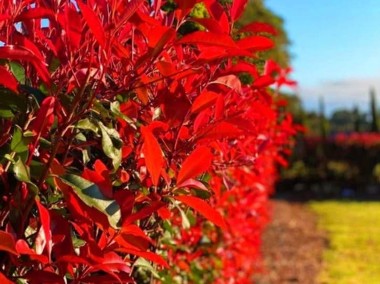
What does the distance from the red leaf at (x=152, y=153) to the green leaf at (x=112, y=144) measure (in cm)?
11

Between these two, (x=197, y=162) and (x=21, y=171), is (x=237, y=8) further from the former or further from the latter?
(x=21, y=171)

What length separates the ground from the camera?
8640 mm

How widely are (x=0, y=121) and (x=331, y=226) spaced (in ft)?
40.0

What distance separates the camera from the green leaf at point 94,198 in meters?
1.29

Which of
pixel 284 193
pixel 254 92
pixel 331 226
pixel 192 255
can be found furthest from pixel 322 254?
pixel 284 193

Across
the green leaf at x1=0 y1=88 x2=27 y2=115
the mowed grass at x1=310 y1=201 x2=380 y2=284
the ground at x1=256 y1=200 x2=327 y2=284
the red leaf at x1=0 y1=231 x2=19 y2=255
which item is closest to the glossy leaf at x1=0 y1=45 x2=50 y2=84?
the green leaf at x1=0 y1=88 x2=27 y2=115

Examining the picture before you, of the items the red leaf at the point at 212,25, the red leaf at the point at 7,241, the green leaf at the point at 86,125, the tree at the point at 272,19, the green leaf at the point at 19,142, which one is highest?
the tree at the point at 272,19

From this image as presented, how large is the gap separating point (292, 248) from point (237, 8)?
9580mm

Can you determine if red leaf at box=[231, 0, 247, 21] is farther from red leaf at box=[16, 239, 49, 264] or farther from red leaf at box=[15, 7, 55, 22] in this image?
red leaf at box=[16, 239, 49, 264]

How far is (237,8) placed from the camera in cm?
164

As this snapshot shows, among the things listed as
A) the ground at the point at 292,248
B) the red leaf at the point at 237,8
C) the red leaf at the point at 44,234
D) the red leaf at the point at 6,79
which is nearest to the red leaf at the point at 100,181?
the red leaf at the point at 44,234

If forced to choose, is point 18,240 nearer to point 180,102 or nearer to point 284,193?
point 180,102

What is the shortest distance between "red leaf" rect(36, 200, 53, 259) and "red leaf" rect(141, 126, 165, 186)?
23cm

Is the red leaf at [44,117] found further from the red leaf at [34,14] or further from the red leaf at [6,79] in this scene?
the red leaf at [34,14]
